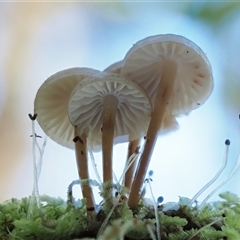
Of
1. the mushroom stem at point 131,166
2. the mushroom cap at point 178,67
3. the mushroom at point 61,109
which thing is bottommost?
the mushroom stem at point 131,166

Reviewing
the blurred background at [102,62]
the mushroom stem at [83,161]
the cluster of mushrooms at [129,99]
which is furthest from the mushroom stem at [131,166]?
the blurred background at [102,62]

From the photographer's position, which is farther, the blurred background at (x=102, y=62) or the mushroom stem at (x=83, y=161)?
the blurred background at (x=102, y=62)

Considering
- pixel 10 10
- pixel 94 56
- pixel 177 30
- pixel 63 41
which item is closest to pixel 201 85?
pixel 177 30

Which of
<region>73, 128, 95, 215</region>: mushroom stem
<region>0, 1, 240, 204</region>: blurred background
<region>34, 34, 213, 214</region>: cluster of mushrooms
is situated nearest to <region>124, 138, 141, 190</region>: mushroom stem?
<region>34, 34, 213, 214</region>: cluster of mushrooms

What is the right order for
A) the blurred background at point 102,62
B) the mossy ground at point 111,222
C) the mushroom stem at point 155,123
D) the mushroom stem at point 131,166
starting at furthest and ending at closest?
the blurred background at point 102,62 → the mushroom stem at point 131,166 → the mushroom stem at point 155,123 → the mossy ground at point 111,222

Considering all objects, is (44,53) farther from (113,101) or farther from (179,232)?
(179,232)

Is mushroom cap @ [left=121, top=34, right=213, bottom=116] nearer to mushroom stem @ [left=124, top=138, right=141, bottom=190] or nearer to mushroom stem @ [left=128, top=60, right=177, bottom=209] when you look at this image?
mushroom stem @ [left=128, top=60, right=177, bottom=209]

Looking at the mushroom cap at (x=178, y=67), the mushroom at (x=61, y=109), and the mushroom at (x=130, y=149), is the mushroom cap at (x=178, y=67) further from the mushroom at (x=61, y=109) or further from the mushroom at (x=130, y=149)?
the mushroom at (x=61, y=109)
